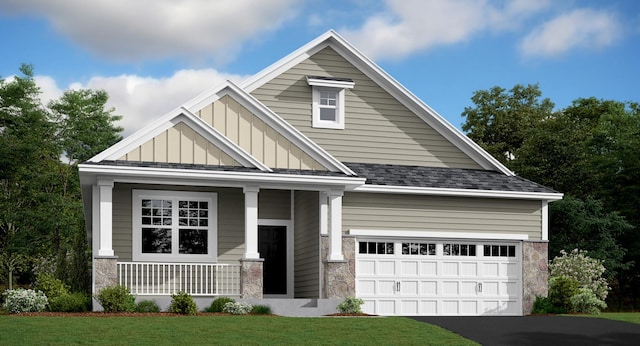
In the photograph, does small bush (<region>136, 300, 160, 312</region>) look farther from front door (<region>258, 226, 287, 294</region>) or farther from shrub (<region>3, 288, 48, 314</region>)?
front door (<region>258, 226, 287, 294</region>)

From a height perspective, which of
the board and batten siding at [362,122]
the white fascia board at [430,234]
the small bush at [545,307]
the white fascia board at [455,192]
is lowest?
the small bush at [545,307]

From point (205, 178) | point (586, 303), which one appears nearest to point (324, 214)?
point (205, 178)

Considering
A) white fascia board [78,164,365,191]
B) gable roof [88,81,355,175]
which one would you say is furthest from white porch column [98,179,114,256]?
gable roof [88,81,355,175]

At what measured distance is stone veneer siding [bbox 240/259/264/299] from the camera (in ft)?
67.7

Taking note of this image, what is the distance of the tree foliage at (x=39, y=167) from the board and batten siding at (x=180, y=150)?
19.7 meters

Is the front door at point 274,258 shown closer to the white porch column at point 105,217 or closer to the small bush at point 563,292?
the white porch column at point 105,217

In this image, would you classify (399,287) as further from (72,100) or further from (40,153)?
(72,100)

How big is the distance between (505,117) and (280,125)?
32.9 metres

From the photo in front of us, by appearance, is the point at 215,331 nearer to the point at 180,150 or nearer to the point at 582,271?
the point at 180,150

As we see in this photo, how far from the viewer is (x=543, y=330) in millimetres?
17406

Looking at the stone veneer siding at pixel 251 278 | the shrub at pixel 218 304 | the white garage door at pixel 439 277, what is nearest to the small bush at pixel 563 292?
the white garage door at pixel 439 277

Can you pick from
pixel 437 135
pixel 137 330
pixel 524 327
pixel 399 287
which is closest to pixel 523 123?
pixel 437 135

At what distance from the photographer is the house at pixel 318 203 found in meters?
20.7

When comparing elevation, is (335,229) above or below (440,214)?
below
